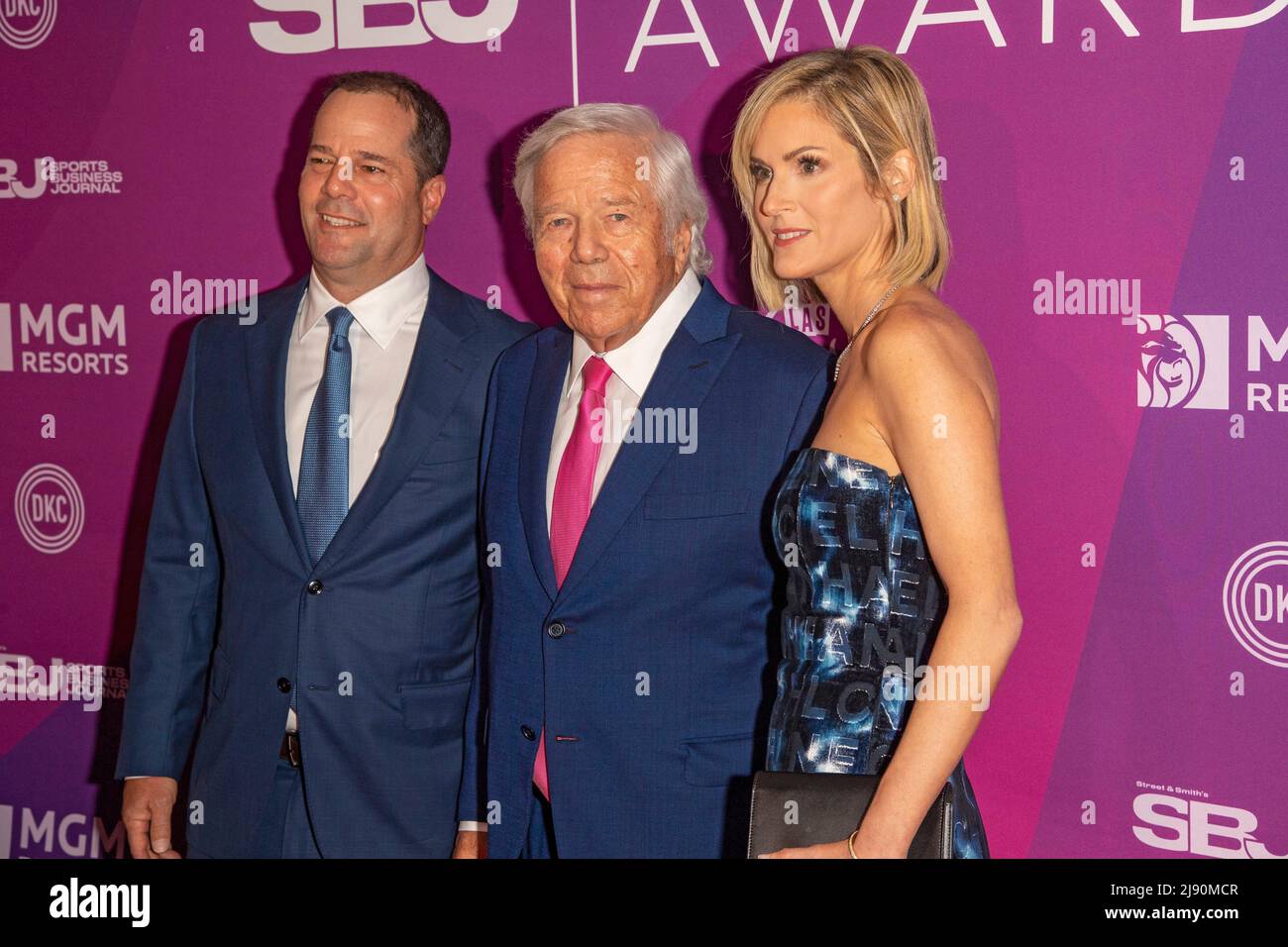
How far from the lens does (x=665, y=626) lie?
99.3 inches

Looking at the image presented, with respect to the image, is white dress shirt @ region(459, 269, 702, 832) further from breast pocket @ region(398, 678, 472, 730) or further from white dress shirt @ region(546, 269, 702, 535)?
breast pocket @ region(398, 678, 472, 730)

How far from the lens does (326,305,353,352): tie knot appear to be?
293 centimetres

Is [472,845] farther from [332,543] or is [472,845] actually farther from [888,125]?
[888,125]

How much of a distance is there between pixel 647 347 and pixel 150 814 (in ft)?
5.36

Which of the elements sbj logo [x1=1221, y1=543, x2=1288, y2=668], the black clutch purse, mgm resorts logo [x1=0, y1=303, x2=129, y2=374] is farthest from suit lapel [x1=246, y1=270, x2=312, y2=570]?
sbj logo [x1=1221, y1=543, x2=1288, y2=668]

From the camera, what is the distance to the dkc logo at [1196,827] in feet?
Result: 9.67

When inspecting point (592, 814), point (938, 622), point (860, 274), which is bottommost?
point (592, 814)

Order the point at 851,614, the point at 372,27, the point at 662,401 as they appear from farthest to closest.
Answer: the point at 372,27 → the point at 662,401 → the point at 851,614

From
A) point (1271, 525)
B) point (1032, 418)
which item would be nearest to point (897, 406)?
point (1032, 418)

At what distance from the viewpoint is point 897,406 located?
220 cm

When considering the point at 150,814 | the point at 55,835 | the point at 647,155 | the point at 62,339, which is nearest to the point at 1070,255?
the point at 647,155

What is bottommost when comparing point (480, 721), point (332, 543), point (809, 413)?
point (480, 721)

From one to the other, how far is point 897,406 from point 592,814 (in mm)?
1015
